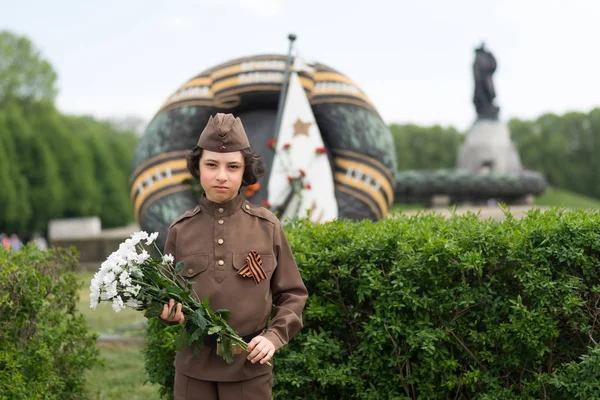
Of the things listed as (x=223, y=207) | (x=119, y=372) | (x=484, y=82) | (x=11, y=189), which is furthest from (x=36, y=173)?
(x=223, y=207)

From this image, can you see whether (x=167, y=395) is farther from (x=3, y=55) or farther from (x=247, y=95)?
(x=3, y=55)

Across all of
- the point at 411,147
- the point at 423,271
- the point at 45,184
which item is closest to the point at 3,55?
the point at 45,184

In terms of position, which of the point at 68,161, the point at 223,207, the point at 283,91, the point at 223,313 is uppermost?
the point at 283,91

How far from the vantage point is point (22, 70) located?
33094 millimetres

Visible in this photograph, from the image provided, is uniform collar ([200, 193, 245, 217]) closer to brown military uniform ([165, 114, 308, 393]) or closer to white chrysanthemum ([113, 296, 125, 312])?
brown military uniform ([165, 114, 308, 393])

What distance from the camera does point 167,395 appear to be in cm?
396

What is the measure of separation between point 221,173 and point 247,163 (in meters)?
0.15

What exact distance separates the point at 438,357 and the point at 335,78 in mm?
3657

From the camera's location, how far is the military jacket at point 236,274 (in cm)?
249

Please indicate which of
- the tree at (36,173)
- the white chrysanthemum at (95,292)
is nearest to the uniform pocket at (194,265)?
the white chrysanthemum at (95,292)

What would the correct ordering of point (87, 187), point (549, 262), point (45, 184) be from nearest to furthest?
1. point (549, 262)
2. point (45, 184)
3. point (87, 187)

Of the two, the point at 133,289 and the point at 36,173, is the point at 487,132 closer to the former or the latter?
the point at 36,173

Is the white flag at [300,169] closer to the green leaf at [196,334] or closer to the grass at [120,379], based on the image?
the grass at [120,379]

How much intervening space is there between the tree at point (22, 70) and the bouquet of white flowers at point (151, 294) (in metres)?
33.6
